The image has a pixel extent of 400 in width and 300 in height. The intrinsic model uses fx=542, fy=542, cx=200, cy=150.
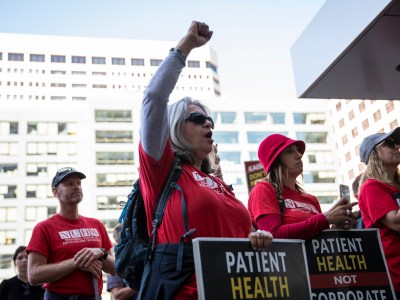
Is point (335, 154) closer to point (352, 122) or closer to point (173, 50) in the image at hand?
point (352, 122)

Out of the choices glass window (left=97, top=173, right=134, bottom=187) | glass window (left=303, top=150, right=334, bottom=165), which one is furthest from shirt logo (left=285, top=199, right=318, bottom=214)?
glass window (left=303, top=150, right=334, bottom=165)

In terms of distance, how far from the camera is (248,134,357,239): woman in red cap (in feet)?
11.9

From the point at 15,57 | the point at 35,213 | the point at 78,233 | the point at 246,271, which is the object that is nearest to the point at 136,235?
the point at 246,271

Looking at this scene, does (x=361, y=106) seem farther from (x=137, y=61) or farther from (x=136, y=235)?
(x=136, y=235)

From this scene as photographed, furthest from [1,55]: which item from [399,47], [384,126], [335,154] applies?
[399,47]

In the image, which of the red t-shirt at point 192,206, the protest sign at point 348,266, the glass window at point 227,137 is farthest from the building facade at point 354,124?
the red t-shirt at point 192,206

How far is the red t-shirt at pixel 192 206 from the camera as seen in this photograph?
9.10 ft

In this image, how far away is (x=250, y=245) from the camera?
2.84 metres

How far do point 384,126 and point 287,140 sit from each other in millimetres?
69615

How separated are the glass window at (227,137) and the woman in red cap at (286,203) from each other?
7991 centimetres

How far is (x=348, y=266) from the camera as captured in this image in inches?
146

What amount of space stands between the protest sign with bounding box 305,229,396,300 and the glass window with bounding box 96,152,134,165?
248ft

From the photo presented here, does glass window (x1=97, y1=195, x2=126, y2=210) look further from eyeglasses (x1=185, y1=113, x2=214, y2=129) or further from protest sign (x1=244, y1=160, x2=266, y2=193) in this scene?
eyeglasses (x1=185, y1=113, x2=214, y2=129)

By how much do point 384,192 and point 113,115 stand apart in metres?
79.1
